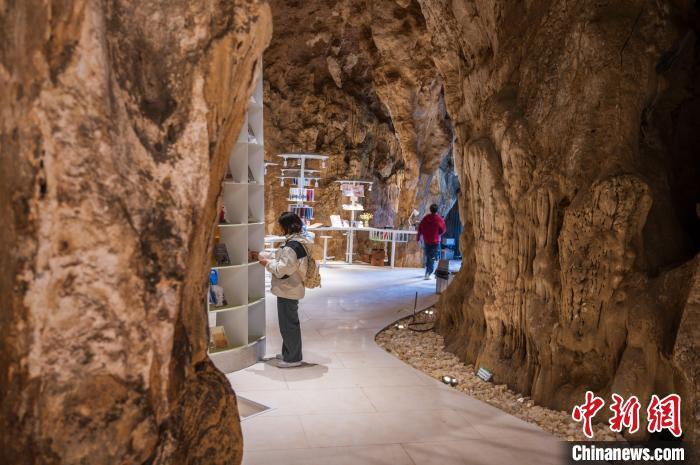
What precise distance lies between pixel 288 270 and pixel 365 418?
1.56 m

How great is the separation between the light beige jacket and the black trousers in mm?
109

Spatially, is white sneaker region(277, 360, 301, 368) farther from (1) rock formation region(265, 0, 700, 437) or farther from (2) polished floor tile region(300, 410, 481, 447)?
(1) rock formation region(265, 0, 700, 437)

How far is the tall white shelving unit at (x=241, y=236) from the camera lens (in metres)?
5.32

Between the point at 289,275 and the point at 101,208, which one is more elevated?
the point at 101,208

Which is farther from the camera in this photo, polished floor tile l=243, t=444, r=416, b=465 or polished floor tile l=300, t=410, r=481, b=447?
polished floor tile l=300, t=410, r=481, b=447

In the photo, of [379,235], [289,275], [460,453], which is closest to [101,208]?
[460,453]

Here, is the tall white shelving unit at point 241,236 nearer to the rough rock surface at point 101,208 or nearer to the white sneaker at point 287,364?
the white sneaker at point 287,364

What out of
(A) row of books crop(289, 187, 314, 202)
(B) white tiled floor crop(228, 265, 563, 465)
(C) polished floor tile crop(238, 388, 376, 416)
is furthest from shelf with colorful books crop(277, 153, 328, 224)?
(C) polished floor tile crop(238, 388, 376, 416)

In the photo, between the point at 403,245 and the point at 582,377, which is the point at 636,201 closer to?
the point at 582,377

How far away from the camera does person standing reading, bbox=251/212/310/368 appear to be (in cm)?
509

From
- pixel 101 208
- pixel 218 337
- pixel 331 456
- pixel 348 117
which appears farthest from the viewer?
pixel 348 117

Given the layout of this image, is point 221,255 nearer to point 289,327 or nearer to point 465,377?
point 289,327

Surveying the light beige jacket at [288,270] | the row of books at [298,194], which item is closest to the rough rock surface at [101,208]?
the light beige jacket at [288,270]

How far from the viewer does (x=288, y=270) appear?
509 cm
